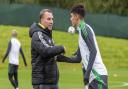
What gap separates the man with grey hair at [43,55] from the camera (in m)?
10.4

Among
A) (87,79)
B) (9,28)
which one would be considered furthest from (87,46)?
(9,28)

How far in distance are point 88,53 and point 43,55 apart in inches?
30.0

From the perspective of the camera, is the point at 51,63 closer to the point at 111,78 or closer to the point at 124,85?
the point at 124,85

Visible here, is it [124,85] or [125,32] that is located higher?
[124,85]

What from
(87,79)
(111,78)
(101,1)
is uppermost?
(87,79)

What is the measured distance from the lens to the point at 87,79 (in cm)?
1025

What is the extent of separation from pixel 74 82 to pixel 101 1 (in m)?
31.2

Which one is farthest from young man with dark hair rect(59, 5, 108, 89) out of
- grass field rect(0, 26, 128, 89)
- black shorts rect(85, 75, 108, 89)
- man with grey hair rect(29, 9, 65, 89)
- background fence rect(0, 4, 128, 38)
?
background fence rect(0, 4, 128, 38)

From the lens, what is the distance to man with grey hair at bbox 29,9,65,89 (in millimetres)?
10422

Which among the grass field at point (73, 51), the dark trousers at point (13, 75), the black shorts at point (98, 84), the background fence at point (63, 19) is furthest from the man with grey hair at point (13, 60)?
the background fence at point (63, 19)

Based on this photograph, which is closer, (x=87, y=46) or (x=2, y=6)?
(x=87, y=46)

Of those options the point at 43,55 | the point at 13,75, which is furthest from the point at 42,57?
the point at 13,75

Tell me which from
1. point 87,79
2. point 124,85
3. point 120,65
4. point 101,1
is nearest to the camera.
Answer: point 87,79

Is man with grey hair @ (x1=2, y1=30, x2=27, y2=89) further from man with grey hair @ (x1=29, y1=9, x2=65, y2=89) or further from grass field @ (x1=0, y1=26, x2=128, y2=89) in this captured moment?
man with grey hair @ (x1=29, y1=9, x2=65, y2=89)
